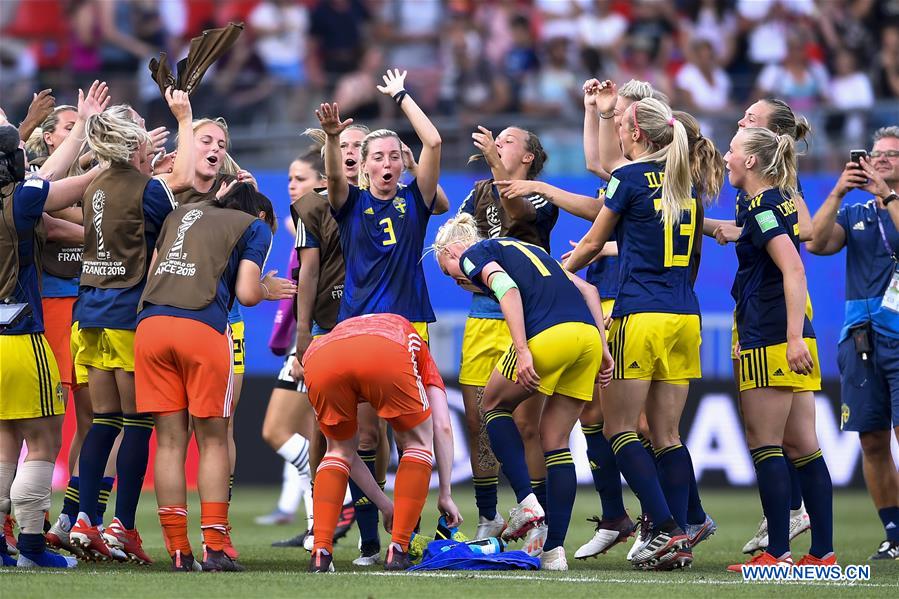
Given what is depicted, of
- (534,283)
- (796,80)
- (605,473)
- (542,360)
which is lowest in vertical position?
(605,473)

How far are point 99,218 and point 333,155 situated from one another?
128 cm

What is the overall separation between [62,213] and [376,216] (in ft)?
6.26

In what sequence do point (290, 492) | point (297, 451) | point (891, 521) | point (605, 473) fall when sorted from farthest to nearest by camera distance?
point (290, 492) → point (297, 451) → point (891, 521) → point (605, 473)

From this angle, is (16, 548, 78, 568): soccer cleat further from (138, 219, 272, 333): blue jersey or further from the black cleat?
(138, 219, 272, 333): blue jersey

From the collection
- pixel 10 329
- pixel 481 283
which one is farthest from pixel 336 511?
pixel 10 329

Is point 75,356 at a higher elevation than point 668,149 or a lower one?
lower

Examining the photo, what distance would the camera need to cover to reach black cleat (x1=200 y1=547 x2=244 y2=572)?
6531 millimetres

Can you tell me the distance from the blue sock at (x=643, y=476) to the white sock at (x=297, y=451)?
328cm

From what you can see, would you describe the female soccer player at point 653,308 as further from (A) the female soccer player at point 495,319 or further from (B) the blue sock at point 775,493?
(A) the female soccer player at point 495,319

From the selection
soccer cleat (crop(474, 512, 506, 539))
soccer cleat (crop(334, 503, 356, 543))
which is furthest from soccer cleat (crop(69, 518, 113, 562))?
soccer cleat (crop(474, 512, 506, 539))

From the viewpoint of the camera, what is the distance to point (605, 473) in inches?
311

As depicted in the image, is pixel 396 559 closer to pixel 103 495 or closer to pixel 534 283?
pixel 534 283

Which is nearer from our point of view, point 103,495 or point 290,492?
point 103,495

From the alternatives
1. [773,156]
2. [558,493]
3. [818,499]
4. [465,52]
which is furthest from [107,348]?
[465,52]
